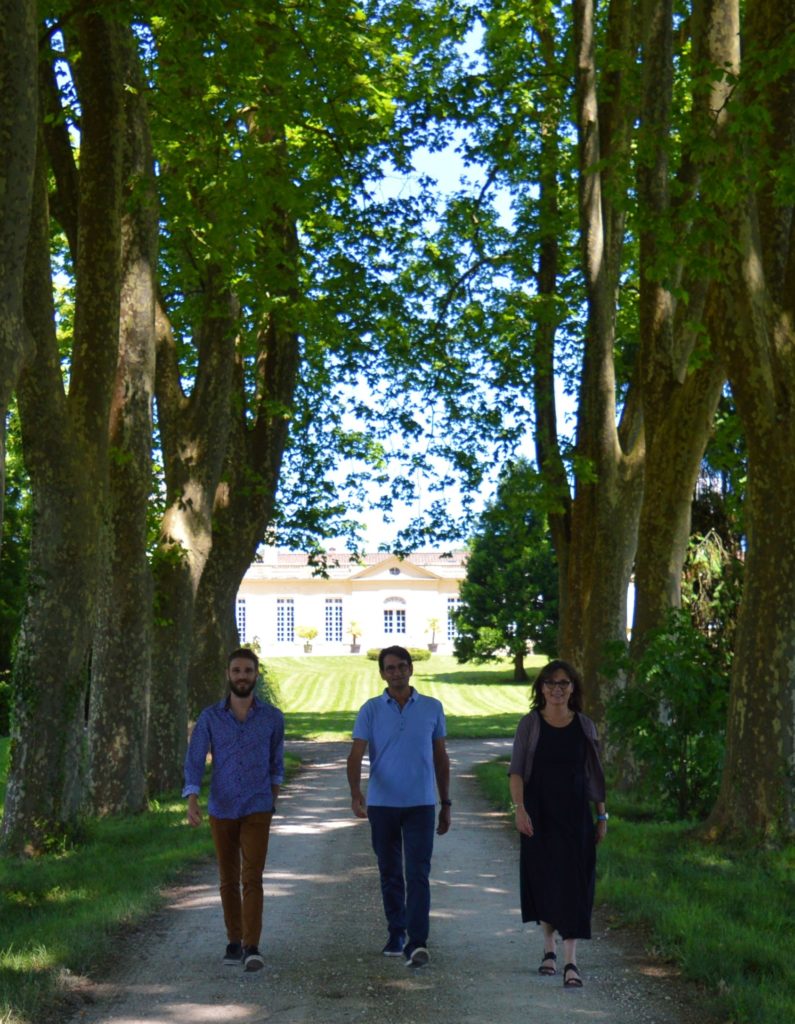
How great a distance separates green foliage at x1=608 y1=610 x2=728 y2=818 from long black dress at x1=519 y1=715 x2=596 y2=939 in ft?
18.8

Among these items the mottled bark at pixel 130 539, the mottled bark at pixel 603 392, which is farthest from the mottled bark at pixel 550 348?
the mottled bark at pixel 130 539

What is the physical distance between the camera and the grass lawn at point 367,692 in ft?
138

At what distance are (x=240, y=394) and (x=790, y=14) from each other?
12.0m

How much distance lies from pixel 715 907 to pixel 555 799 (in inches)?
73.3

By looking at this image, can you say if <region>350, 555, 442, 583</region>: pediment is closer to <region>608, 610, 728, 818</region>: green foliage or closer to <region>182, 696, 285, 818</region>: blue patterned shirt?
<region>608, 610, 728, 818</region>: green foliage

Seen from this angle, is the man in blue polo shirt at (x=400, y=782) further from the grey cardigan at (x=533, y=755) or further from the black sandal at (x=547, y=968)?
the black sandal at (x=547, y=968)

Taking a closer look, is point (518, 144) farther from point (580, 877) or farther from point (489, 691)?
point (489, 691)

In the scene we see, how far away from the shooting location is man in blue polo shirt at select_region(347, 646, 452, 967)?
7.44 meters

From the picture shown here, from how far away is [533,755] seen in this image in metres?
7.19

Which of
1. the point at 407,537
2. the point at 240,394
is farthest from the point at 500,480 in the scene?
the point at 240,394

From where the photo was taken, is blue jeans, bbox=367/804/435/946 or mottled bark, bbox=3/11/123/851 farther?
mottled bark, bbox=3/11/123/851

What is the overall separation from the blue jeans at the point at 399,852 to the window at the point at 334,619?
95.6 meters

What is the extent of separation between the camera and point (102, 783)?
48.7ft

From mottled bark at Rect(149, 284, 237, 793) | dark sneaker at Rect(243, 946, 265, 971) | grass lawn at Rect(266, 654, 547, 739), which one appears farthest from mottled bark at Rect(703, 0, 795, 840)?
grass lawn at Rect(266, 654, 547, 739)
